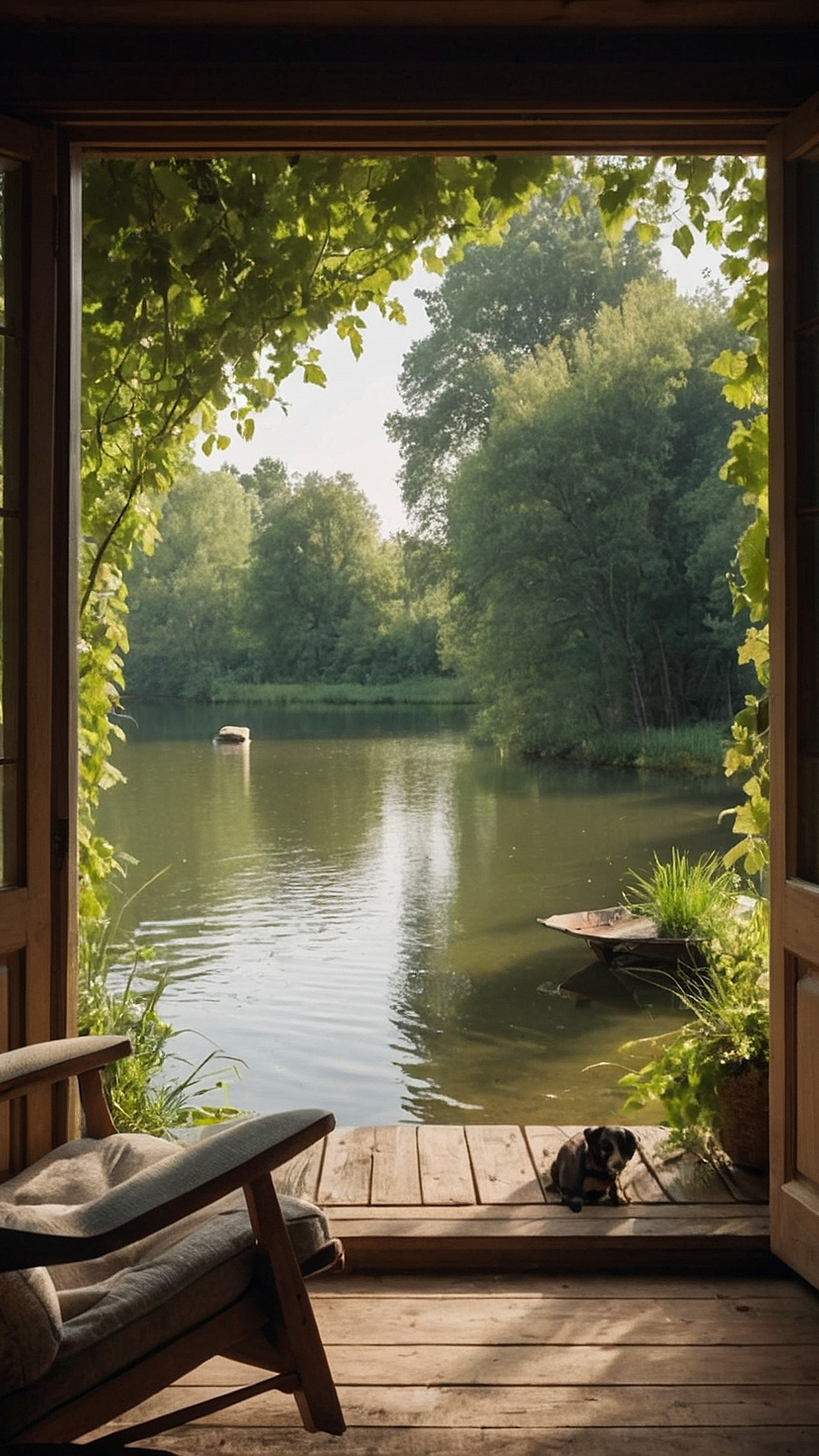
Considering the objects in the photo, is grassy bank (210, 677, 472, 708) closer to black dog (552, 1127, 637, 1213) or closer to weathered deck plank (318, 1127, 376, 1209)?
weathered deck plank (318, 1127, 376, 1209)

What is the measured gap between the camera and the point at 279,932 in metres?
9.62

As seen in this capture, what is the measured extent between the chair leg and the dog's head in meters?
1.28

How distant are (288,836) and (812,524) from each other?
445 inches

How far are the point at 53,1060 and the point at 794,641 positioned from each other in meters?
1.66

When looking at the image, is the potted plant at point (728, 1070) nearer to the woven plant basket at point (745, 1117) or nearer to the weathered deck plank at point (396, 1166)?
the woven plant basket at point (745, 1117)

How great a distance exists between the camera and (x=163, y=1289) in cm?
164

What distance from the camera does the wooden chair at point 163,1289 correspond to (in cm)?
151

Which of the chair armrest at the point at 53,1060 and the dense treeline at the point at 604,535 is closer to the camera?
the chair armrest at the point at 53,1060

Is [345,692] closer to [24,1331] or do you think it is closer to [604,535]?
[604,535]

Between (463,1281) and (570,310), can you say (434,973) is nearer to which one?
(463,1281)

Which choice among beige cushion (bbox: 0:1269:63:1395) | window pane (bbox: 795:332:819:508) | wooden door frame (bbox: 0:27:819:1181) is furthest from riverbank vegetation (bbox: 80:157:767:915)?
beige cushion (bbox: 0:1269:63:1395)

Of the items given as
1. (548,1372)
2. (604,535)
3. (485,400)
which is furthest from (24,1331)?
(485,400)

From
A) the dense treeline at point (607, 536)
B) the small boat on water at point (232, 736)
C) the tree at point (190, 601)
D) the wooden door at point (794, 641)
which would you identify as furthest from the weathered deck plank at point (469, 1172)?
the tree at point (190, 601)

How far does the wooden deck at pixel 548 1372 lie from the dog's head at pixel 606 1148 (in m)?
0.26
